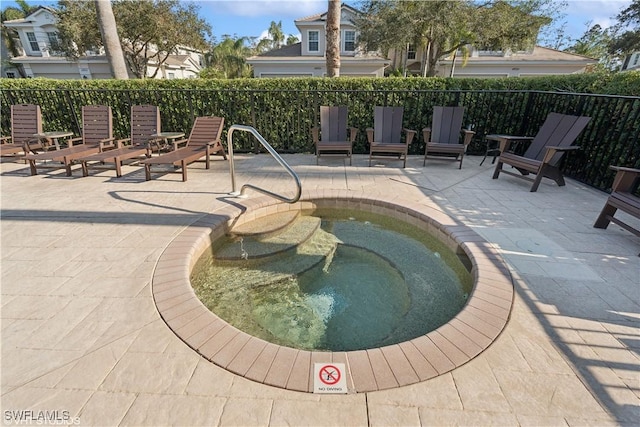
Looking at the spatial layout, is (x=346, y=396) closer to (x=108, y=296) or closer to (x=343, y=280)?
(x=343, y=280)

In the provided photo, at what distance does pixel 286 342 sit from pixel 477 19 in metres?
20.2

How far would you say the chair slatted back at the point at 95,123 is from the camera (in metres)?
6.39

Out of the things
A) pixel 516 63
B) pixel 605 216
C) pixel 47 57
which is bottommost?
pixel 605 216

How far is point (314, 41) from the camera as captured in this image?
20828 millimetres

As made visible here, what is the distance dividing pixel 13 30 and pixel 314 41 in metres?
27.0

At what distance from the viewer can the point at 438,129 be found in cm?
641

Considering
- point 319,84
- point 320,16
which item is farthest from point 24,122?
point 320,16

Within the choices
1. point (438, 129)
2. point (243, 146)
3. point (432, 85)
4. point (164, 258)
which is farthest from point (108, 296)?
point (432, 85)

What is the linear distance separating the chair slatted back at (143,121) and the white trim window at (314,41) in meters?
17.6

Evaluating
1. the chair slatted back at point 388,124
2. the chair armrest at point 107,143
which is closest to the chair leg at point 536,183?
the chair slatted back at point 388,124

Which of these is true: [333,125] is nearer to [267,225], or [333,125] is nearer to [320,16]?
[267,225]

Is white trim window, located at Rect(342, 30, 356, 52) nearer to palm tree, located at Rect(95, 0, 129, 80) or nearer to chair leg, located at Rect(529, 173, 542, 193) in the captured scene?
palm tree, located at Rect(95, 0, 129, 80)

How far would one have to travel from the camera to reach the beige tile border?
174 cm

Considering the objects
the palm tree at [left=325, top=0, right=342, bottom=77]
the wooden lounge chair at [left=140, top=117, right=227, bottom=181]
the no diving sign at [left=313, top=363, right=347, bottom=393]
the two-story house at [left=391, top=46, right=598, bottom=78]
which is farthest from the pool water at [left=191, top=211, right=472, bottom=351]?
the two-story house at [left=391, top=46, right=598, bottom=78]
